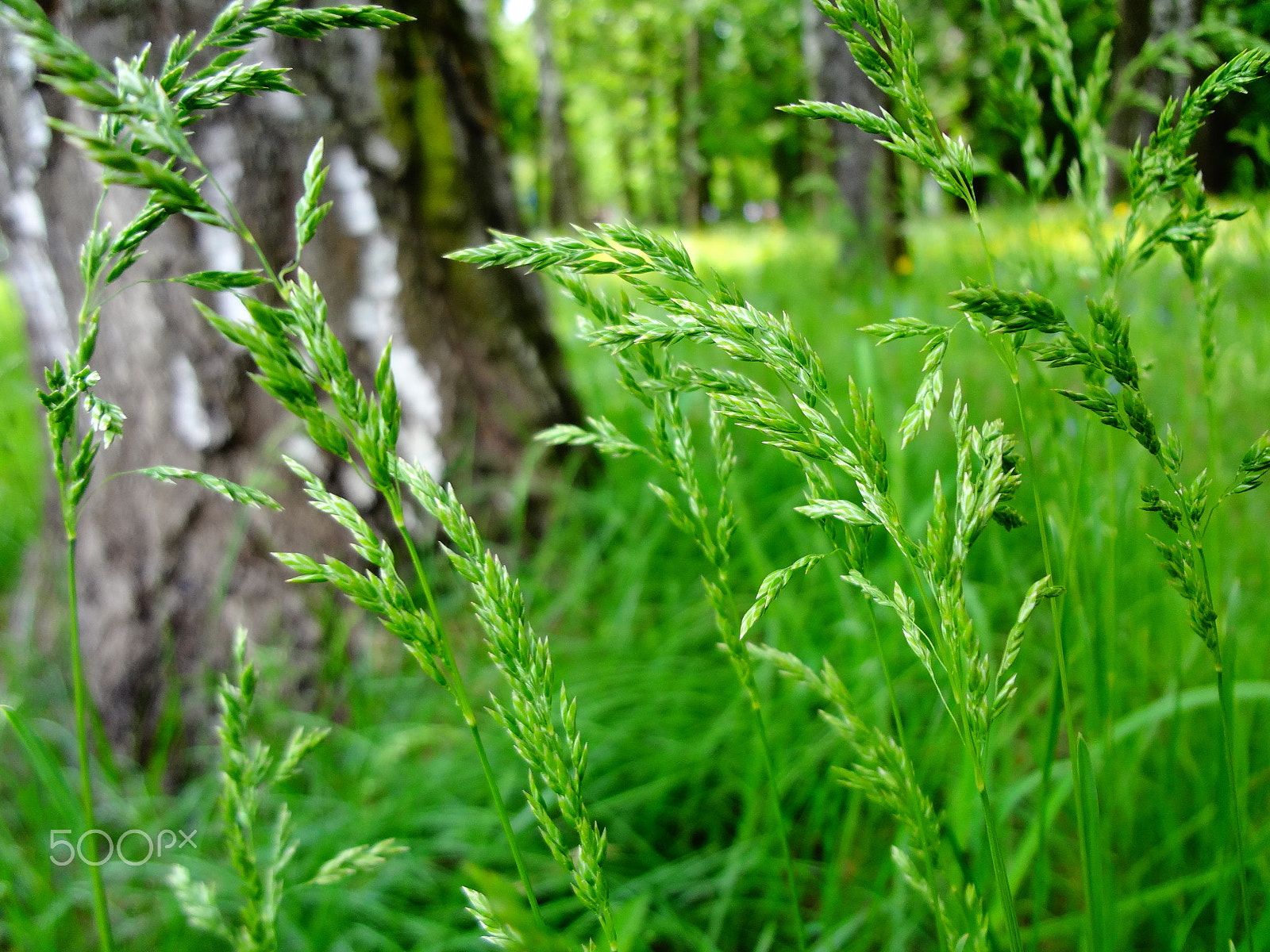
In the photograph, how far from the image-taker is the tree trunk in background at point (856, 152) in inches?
194

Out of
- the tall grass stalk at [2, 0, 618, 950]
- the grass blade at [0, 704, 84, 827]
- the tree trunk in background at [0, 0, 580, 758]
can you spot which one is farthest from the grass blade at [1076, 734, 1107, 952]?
the tree trunk in background at [0, 0, 580, 758]

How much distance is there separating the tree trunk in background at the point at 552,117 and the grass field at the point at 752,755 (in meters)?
8.80

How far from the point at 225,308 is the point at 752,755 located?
66.3 inches

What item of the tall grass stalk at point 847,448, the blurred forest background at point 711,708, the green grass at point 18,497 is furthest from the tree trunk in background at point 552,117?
the tall grass stalk at point 847,448

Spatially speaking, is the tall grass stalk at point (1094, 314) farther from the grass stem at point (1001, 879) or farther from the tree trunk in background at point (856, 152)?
the tree trunk in background at point (856, 152)

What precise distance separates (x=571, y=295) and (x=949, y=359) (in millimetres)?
3006

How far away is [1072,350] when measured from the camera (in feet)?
1.87

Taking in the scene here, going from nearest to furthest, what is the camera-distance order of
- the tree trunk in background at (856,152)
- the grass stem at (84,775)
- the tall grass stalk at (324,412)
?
the tall grass stalk at (324,412) < the grass stem at (84,775) < the tree trunk in background at (856,152)

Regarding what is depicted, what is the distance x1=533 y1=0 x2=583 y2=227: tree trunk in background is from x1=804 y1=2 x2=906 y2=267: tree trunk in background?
16.5 ft

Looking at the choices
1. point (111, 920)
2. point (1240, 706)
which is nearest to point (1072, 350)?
point (1240, 706)

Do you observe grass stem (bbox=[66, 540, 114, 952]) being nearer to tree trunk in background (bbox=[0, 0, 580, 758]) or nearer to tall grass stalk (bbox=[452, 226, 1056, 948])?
tall grass stalk (bbox=[452, 226, 1056, 948])

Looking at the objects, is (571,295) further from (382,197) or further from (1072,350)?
(382,197)

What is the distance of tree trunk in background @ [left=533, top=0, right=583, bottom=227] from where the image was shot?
1117cm

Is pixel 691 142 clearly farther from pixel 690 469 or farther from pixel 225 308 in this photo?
pixel 690 469
